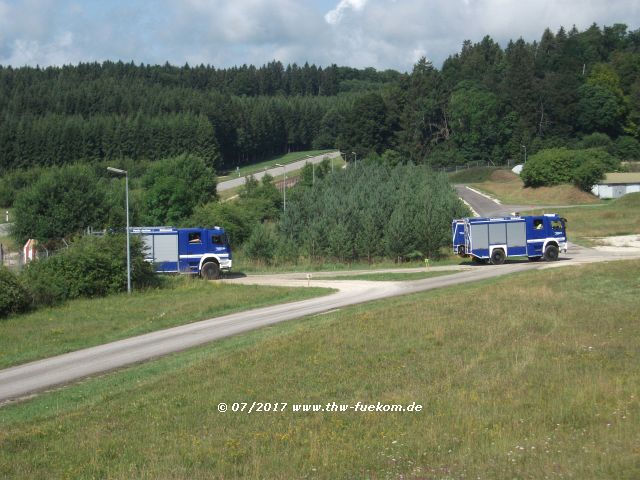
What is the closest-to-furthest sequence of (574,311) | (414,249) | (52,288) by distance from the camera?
(574,311)
(52,288)
(414,249)

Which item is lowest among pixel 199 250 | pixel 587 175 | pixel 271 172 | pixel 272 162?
pixel 199 250

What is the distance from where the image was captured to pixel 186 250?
4488cm

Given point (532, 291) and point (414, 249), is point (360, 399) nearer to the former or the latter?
point (532, 291)

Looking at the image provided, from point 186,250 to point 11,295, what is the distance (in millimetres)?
14035

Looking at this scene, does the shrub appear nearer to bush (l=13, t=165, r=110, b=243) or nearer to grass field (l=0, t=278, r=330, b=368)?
bush (l=13, t=165, r=110, b=243)

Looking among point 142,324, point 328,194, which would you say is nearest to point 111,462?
point 142,324

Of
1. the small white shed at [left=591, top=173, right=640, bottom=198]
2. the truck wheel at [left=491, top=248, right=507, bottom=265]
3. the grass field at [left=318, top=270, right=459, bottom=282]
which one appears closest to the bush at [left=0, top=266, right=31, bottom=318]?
the grass field at [left=318, top=270, right=459, bottom=282]

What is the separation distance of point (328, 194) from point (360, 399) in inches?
2023

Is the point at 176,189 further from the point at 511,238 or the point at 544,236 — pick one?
the point at 544,236

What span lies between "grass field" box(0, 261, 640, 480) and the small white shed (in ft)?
263

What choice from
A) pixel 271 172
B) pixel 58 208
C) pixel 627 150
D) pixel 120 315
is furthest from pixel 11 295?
pixel 627 150

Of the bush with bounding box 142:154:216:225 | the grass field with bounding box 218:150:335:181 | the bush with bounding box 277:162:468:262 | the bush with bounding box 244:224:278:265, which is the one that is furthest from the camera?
the grass field with bounding box 218:150:335:181

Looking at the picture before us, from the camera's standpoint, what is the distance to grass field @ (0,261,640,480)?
10328 millimetres

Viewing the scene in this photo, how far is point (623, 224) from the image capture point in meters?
67.5
